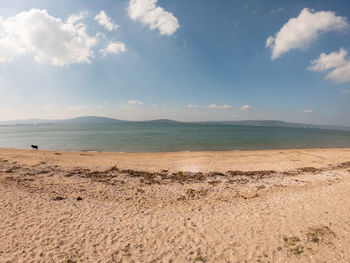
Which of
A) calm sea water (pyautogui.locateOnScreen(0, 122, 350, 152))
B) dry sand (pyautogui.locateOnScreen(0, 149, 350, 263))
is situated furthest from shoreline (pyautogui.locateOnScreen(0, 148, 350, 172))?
calm sea water (pyautogui.locateOnScreen(0, 122, 350, 152))

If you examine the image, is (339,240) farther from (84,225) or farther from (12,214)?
(12,214)

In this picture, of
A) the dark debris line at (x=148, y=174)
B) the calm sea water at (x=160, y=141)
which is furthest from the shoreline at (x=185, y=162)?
the calm sea water at (x=160, y=141)

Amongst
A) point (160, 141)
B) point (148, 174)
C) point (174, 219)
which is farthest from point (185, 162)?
point (160, 141)

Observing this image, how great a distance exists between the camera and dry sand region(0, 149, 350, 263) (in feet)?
20.3

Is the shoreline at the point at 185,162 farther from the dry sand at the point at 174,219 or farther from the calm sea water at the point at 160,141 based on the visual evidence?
the calm sea water at the point at 160,141

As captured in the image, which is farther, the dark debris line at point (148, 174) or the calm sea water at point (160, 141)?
the calm sea water at point (160, 141)

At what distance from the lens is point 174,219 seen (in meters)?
8.46

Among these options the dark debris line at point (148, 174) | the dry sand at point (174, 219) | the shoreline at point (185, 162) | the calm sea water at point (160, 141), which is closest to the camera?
the dry sand at point (174, 219)

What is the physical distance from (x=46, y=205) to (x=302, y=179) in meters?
18.5

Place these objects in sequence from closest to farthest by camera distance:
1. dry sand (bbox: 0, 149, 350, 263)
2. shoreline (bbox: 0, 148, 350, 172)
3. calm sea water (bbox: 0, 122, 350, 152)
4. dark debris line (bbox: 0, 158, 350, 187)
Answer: dry sand (bbox: 0, 149, 350, 263) → dark debris line (bbox: 0, 158, 350, 187) → shoreline (bbox: 0, 148, 350, 172) → calm sea water (bbox: 0, 122, 350, 152)

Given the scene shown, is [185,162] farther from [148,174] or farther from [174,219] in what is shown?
[174,219]

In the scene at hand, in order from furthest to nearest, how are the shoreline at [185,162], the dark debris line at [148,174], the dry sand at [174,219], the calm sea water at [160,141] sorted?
the calm sea water at [160,141]
the shoreline at [185,162]
the dark debris line at [148,174]
the dry sand at [174,219]

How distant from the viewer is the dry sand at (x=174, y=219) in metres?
6.19

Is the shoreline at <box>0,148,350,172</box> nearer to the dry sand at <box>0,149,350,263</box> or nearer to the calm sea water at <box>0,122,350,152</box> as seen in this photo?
the dry sand at <box>0,149,350,263</box>
